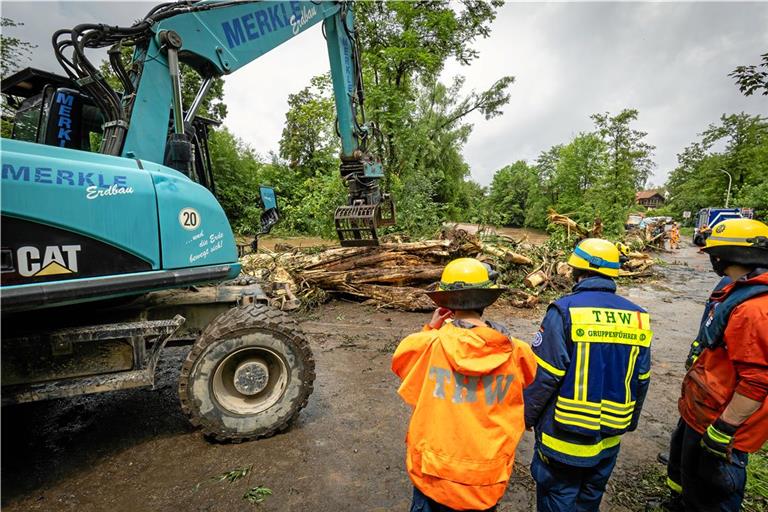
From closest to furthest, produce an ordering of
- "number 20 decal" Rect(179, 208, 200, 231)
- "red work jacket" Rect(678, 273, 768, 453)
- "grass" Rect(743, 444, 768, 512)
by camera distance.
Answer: "red work jacket" Rect(678, 273, 768, 453)
"grass" Rect(743, 444, 768, 512)
"number 20 decal" Rect(179, 208, 200, 231)

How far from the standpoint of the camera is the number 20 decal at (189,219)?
319 cm

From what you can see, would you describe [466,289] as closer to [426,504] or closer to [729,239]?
[426,504]

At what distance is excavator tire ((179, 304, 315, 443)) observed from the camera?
329cm

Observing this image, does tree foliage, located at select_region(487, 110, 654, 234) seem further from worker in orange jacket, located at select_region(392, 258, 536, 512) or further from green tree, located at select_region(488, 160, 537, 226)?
worker in orange jacket, located at select_region(392, 258, 536, 512)

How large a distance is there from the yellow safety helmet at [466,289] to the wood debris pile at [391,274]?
6101mm

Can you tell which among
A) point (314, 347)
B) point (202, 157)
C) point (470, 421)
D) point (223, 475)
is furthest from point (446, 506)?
point (314, 347)

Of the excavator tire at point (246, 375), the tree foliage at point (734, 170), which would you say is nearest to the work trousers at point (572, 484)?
the excavator tire at point (246, 375)

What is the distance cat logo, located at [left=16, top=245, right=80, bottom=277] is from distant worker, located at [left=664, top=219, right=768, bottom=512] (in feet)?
13.8

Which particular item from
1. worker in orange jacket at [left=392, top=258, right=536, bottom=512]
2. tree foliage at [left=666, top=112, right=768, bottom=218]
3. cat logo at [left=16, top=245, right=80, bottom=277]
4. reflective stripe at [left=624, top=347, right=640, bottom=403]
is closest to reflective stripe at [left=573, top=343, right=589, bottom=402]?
reflective stripe at [left=624, top=347, right=640, bottom=403]

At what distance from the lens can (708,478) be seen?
7.54 feet

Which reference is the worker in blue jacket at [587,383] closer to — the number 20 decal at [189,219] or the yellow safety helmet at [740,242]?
the yellow safety helmet at [740,242]

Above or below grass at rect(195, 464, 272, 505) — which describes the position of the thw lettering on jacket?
above

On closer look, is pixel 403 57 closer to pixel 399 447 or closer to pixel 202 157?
pixel 202 157

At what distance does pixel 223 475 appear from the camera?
9.84ft
